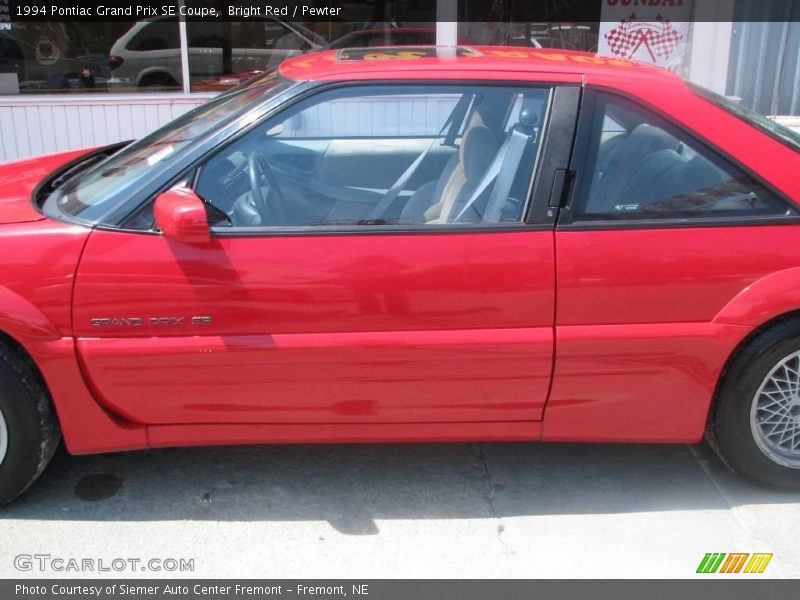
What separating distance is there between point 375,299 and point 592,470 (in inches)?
51.3

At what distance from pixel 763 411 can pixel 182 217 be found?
7.62ft

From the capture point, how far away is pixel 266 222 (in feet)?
9.48

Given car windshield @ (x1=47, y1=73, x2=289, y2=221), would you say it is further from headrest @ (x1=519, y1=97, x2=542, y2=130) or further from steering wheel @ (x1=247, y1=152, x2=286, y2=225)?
headrest @ (x1=519, y1=97, x2=542, y2=130)

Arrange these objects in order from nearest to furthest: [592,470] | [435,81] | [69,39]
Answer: [435,81] → [592,470] → [69,39]

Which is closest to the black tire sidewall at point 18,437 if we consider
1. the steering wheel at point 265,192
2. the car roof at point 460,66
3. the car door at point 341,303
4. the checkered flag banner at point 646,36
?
the car door at point 341,303

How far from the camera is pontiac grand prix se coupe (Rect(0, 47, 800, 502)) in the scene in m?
2.74

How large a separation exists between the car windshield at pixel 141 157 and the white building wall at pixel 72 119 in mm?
4479

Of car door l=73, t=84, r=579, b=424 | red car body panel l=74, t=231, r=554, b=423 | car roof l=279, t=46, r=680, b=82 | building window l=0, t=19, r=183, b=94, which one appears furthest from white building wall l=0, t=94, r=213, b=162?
red car body panel l=74, t=231, r=554, b=423

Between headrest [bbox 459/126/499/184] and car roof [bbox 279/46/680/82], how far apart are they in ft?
0.97

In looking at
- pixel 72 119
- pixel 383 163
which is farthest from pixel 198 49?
pixel 383 163

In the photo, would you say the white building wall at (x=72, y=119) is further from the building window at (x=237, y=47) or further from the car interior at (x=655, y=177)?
the car interior at (x=655, y=177)

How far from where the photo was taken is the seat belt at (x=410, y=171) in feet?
9.69
